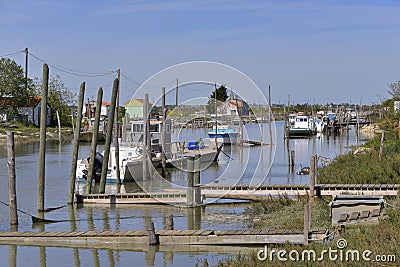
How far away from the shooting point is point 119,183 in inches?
1282

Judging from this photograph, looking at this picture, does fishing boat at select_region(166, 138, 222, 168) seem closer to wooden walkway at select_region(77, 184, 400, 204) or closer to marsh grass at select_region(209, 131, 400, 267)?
marsh grass at select_region(209, 131, 400, 267)

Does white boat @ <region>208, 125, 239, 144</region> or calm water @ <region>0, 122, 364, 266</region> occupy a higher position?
white boat @ <region>208, 125, 239, 144</region>

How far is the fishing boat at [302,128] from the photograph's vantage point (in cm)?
8156

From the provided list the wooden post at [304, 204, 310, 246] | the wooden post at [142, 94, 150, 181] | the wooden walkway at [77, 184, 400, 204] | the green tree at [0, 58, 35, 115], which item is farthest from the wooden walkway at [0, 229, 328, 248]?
the green tree at [0, 58, 35, 115]

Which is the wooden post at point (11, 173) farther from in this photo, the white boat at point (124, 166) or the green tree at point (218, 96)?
the white boat at point (124, 166)

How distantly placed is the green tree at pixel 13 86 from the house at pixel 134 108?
135ft

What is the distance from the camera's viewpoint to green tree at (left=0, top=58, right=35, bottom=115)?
232ft

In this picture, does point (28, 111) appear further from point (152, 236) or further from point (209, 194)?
point (152, 236)

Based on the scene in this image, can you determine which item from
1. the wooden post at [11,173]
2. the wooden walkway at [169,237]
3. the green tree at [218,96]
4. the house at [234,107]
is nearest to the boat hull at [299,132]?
the house at [234,107]

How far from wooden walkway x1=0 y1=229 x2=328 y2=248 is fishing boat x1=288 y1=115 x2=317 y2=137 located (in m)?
65.3

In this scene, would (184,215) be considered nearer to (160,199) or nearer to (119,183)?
(160,199)

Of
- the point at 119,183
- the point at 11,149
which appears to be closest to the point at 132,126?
the point at 119,183

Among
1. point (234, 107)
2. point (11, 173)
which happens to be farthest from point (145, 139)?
point (11, 173)

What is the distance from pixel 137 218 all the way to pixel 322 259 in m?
A: 12.0
